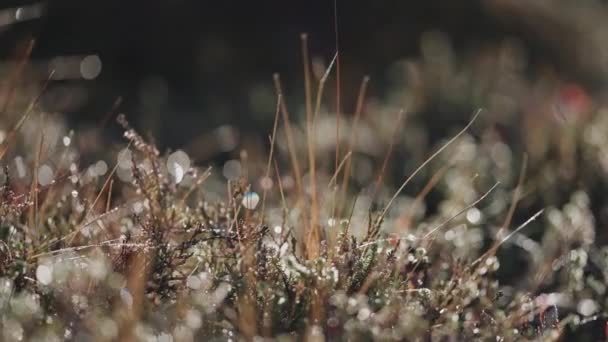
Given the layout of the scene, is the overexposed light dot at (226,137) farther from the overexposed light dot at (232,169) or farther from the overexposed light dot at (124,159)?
the overexposed light dot at (124,159)

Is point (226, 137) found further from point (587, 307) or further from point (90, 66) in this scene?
point (587, 307)

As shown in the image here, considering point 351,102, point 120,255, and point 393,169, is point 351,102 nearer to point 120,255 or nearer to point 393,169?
point 393,169

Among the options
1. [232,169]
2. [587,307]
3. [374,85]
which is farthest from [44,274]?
[374,85]

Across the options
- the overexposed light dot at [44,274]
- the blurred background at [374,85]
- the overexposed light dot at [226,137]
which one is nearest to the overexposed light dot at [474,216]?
the blurred background at [374,85]

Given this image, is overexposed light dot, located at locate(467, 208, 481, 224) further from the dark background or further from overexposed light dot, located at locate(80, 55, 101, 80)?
Answer: overexposed light dot, located at locate(80, 55, 101, 80)

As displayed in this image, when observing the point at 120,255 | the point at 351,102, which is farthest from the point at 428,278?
the point at 351,102
